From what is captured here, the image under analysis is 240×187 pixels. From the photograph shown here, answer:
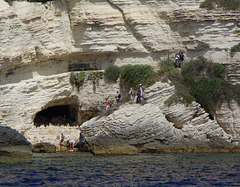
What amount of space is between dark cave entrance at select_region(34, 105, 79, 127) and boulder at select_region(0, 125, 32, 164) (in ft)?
25.1

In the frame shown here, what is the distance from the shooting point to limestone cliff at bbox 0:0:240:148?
27625 millimetres

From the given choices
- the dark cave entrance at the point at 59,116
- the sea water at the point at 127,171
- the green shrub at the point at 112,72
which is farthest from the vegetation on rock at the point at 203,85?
the dark cave entrance at the point at 59,116

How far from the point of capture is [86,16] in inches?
1160

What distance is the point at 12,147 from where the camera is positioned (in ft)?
70.4

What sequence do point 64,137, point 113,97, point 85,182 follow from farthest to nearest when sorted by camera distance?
point 113,97 → point 64,137 → point 85,182

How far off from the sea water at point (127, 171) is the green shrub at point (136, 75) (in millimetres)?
6289

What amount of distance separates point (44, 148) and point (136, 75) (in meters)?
7.74

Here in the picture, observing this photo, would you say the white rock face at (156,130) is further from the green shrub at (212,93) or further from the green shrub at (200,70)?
the green shrub at (200,70)

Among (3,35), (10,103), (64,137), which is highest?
(3,35)

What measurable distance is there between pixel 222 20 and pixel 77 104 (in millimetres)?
11660

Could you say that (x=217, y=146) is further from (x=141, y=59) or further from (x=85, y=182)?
(x=85, y=182)

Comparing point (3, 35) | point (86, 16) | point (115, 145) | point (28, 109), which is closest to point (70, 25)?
point (86, 16)

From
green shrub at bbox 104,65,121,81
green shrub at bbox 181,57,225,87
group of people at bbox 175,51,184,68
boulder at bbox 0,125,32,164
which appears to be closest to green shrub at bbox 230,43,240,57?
green shrub at bbox 181,57,225,87

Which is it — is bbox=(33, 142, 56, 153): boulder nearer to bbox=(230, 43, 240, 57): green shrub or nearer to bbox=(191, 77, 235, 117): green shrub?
bbox=(191, 77, 235, 117): green shrub
